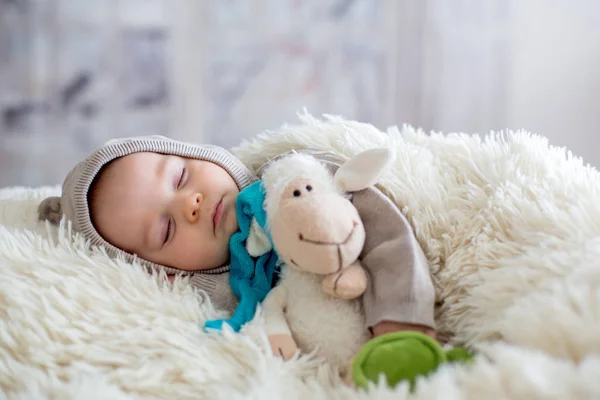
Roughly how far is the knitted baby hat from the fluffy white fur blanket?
49mm

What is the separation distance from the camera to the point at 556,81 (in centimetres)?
206

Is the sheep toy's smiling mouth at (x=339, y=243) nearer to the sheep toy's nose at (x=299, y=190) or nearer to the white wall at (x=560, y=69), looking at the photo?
the sheep toy's nose at (x=299, y=190)

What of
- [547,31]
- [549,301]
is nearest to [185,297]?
[549,301]

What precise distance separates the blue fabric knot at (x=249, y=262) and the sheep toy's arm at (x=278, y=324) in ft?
0.16

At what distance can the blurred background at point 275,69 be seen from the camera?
1.85 meters

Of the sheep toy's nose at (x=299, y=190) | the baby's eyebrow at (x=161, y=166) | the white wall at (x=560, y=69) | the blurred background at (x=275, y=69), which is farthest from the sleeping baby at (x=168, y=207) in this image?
the white wall at (x=560, y=69)

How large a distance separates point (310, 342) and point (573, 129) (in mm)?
1689

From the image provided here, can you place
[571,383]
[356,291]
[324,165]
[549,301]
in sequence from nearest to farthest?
[571,383]
[549,301]
[356,291]
[324,165]

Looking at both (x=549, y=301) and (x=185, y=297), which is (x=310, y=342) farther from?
(x=549, y=301)

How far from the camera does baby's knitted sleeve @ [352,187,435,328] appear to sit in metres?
0.70

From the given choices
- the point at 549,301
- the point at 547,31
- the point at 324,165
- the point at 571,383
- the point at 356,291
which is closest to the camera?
the point at 571,383

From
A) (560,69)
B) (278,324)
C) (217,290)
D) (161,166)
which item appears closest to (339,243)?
(278,324)

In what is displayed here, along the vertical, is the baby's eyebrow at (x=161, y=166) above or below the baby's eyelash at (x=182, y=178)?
above

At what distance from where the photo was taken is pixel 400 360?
24.5 inches
